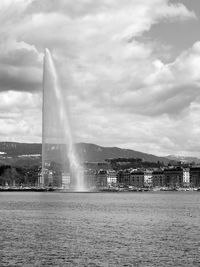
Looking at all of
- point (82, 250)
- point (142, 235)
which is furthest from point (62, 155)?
point (82, 250)

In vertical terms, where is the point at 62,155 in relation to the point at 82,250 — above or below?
above

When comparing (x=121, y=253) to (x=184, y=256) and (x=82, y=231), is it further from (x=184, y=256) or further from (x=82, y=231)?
(x=82, y=231)

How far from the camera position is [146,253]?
2998cm

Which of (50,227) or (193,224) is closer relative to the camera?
(50,227)

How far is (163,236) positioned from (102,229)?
607 centimetres

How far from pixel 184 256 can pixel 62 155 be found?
78.3 m

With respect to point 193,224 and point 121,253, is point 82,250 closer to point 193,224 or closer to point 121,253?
point 121,253

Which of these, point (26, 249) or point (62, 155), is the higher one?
point (62, 155)

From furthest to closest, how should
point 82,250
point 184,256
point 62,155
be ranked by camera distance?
point 62,155
point 82,250
point 184,256

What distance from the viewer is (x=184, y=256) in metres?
29.1

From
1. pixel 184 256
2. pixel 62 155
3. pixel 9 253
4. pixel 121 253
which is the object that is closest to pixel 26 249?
pixel 9 253

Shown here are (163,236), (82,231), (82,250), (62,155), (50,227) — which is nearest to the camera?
(82,250)

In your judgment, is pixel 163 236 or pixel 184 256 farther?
pixel 163 236

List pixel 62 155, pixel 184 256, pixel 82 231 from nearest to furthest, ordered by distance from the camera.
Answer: pixel 184 256, pixel 82 231, pixel 62 155
